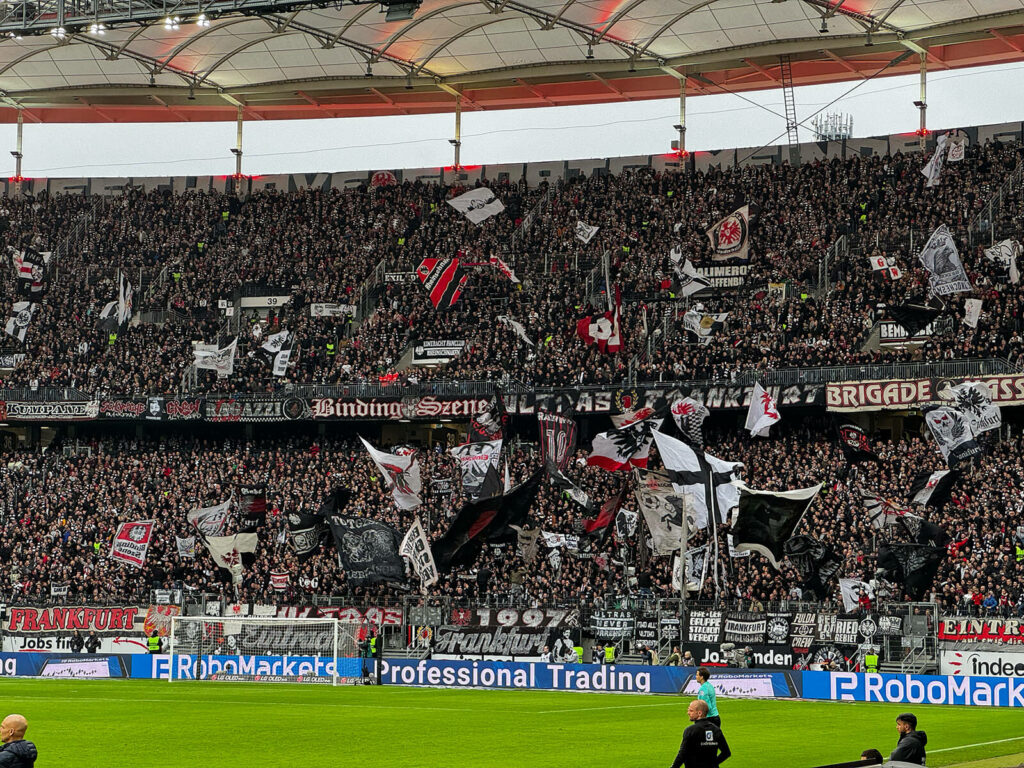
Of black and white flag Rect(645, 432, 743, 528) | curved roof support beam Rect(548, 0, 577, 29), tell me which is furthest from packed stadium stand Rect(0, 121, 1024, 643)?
curved roof support beam Rect(548, 0, 577, 29)

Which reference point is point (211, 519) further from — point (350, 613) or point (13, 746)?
point (13, 746)

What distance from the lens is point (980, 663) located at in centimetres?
3547

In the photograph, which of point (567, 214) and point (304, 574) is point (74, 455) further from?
point (567, 214)

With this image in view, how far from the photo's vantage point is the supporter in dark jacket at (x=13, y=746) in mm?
10297

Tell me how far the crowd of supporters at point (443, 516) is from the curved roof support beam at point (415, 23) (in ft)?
52.5

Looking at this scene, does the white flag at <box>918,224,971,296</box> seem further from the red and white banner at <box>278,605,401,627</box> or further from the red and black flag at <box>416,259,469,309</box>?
the red and white banner at <box>278,605,401,627</box>

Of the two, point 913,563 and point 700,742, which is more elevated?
point 913,563

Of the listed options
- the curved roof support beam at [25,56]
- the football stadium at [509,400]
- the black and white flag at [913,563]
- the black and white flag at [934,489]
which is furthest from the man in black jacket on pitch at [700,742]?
the curved roof support beam at [25,56]

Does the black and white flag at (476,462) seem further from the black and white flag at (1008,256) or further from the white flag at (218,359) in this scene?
the black and white flag at (1008,256)

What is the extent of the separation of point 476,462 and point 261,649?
9.16m

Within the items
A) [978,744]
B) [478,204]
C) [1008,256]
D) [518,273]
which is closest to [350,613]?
[518,273]

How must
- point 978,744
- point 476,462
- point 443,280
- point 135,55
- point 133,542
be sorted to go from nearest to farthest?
point 978,744 → point 476,462 → point 133,542 → point 443,280 → point 135,55

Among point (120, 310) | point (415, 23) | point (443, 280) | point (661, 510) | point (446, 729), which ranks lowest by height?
point (446, 729)

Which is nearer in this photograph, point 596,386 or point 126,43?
point 596,386
